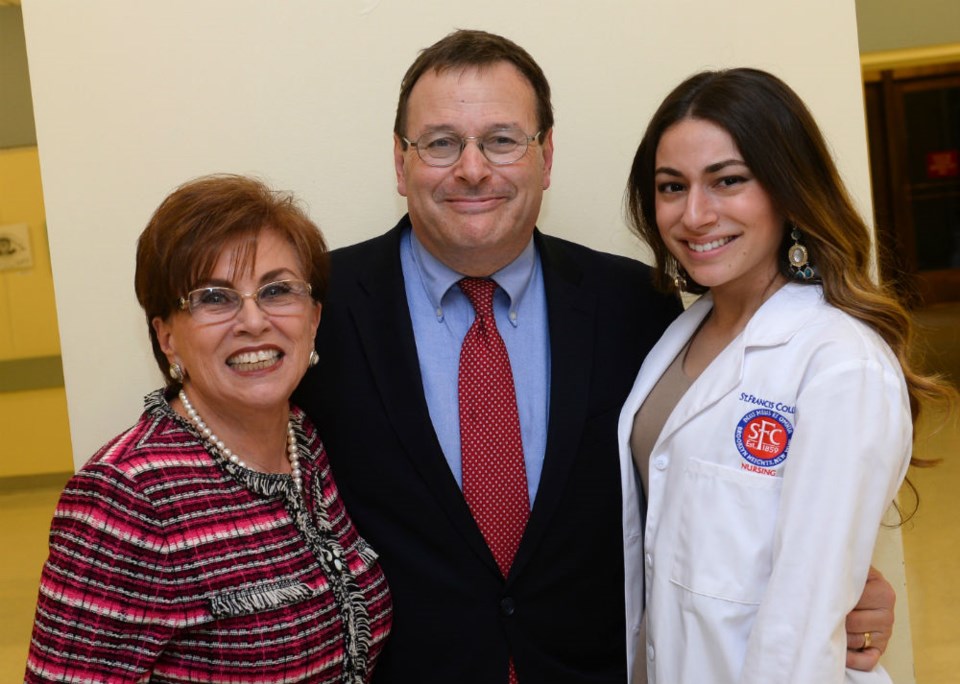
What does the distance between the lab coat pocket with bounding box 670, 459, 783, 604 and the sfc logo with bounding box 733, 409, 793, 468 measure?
0.03 meters

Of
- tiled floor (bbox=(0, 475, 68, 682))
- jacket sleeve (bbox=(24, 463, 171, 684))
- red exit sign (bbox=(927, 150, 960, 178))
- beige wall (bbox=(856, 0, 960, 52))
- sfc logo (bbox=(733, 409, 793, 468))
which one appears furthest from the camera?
red exit sign (bbox=(927, 150, 960, 178))

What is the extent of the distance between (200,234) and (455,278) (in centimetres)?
65

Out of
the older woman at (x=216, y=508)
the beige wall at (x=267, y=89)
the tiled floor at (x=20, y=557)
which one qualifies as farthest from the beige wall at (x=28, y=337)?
the older woman at (x=216, y=508)

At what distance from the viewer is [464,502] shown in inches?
84.3

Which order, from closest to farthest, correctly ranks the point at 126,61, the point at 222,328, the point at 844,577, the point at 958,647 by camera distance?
1. the point at 844,577
2. the point at 222,328
3. the point at 126,61
4. the point at 958,647

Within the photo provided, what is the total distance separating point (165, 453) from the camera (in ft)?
5.93

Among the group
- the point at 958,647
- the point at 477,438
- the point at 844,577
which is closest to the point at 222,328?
the point at 477,438

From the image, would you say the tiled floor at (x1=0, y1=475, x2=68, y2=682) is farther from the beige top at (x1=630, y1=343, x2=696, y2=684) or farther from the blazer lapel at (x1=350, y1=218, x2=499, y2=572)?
the beige top at (x1=630, y1=343, x2=696, y2=684)

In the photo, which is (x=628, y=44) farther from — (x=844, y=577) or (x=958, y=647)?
(x=958, y=647)

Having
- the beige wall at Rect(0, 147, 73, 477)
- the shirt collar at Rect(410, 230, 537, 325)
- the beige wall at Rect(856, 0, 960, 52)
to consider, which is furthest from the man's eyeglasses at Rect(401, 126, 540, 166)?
the beige wall at Rect(0, 147, 73, 477)

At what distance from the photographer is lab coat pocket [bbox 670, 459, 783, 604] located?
5.98 ft

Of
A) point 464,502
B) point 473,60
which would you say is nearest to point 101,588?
point 464,502

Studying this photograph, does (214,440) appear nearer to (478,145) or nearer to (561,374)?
(561,374)

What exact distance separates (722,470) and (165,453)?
98cm
